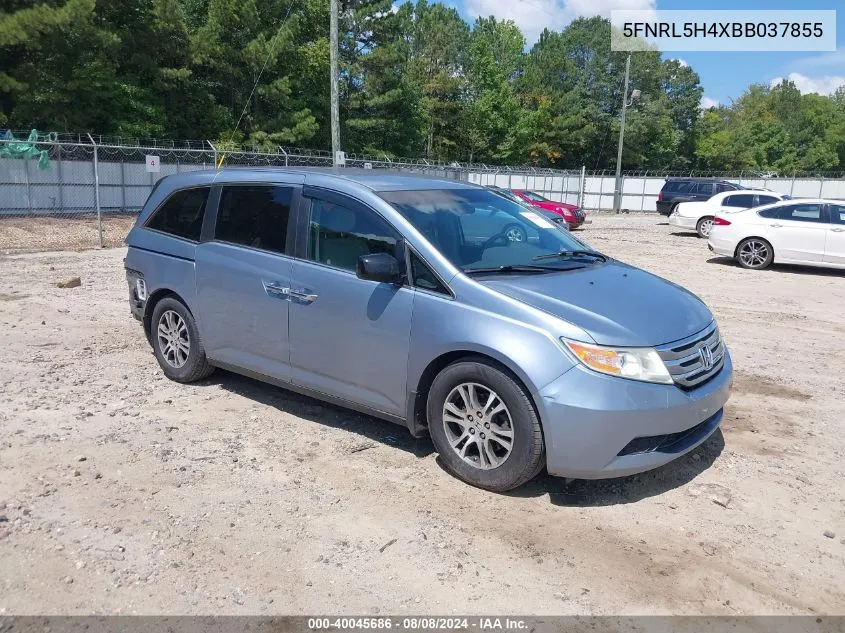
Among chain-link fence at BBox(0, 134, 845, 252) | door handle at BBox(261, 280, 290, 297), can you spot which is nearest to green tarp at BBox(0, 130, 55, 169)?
chain-link fence at BBox(0, 134, 845, 252)

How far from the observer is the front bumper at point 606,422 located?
3.66 m

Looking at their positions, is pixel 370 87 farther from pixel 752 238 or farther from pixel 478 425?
pixel 478 425

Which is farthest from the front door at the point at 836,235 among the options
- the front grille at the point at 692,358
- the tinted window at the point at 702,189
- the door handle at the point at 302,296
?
the tinted window at the point at 702,189

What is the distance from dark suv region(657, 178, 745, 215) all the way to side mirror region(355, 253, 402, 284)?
82.6 ft

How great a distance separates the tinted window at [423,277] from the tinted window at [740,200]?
1779 cm

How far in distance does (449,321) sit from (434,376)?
0.39 metres

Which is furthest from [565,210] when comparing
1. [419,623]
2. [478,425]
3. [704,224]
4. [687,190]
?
[419,623]

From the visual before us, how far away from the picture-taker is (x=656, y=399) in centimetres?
374

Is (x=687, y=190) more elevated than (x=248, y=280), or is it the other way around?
(x=687, y=190)

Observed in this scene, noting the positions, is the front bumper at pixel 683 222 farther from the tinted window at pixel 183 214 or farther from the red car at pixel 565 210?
the tinted window at pixel 183 214

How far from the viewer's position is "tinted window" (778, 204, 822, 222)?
13.8m

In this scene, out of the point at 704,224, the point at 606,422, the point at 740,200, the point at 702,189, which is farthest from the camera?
the point at 702,189

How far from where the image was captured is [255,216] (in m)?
5.23

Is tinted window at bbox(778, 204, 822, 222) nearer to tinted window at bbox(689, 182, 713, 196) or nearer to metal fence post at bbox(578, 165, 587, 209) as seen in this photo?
tinted window at bbox(689, 182, 713, 196)
